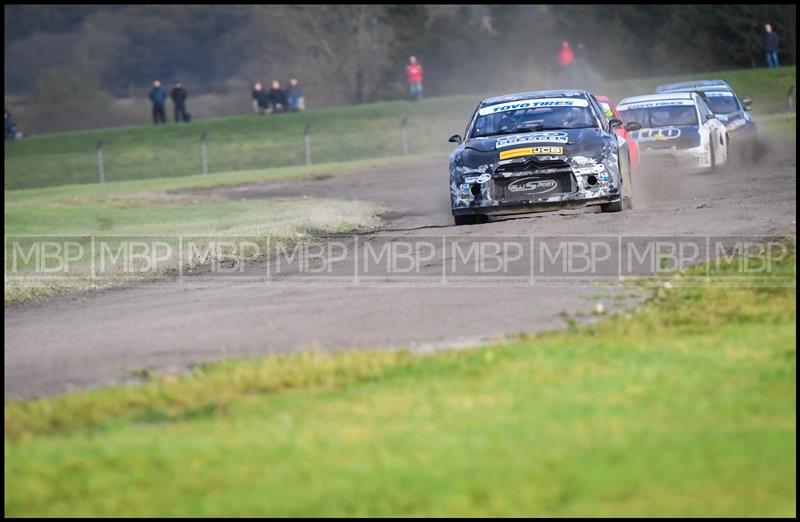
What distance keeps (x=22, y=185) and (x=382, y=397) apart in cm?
3807

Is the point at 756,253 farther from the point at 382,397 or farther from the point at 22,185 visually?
the point at 22,185

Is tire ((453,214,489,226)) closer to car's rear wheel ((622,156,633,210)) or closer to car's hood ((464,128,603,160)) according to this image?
car's hood ((464,128,603,160))

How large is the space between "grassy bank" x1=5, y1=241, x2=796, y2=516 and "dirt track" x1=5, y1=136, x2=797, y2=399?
72 cm

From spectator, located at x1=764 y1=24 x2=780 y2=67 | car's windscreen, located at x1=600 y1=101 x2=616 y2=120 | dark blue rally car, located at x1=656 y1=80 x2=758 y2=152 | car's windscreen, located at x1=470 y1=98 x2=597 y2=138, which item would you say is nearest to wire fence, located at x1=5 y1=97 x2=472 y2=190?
spectator, located at x1=764 y1=24 x2=780 y2=67

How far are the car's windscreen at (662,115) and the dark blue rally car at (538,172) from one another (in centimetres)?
579

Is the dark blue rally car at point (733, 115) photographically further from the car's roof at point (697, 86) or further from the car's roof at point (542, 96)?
the car's roof at point (542, 96)

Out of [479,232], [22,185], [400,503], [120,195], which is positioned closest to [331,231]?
[479,232]

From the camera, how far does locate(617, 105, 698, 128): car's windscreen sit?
21.8 m

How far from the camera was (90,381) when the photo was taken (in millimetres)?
8609

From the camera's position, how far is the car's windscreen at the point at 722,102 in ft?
83.6

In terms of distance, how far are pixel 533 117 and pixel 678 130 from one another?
18.1ft

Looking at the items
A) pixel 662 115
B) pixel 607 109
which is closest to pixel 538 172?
pixel 607 109

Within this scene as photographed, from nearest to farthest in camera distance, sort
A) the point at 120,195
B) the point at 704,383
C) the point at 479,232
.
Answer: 1. the point at 704,383
2. the point at 479,232
3. the point at 120,195

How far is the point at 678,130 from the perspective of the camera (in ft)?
70.4
